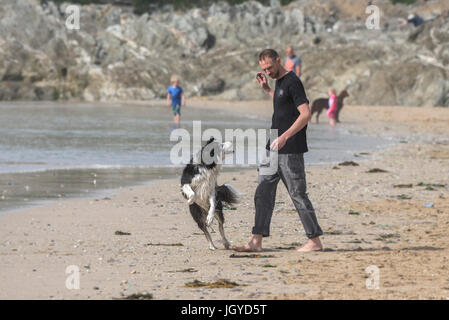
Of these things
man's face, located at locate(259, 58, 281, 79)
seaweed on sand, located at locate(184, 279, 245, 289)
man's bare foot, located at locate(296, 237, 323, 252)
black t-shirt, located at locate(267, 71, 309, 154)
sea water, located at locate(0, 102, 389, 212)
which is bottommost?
seaweed on sand, located at locate(184, 279, 245, 289)

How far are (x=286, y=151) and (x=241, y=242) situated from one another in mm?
1325

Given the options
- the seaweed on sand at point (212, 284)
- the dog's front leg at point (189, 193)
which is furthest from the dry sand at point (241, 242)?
the dog's front leg at point (189, 193)

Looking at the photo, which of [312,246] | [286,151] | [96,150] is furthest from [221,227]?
[96,150]

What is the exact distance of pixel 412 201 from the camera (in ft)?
35.9

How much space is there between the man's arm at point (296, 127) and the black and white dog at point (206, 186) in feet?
2.45

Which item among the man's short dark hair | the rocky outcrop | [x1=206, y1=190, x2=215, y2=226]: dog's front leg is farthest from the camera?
the rocky outcrop

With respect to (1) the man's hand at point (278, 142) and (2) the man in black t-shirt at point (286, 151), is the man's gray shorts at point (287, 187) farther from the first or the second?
(1) the man's hand at point (278, 142)

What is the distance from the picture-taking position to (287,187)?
25.6 ft

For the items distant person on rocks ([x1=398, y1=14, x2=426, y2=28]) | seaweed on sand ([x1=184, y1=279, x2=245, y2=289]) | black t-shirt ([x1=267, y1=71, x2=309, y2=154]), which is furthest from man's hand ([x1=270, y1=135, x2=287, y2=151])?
distant person on rocks ([x1=398, y1=14, x2=426, y2=28])

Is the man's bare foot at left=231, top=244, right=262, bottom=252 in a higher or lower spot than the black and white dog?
lower

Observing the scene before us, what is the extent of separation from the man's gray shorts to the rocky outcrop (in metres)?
32.7

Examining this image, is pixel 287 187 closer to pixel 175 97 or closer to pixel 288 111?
pixel 288 111

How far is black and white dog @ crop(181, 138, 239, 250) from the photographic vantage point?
26.2ft

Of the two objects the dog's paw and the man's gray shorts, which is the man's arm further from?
the dog's paw
